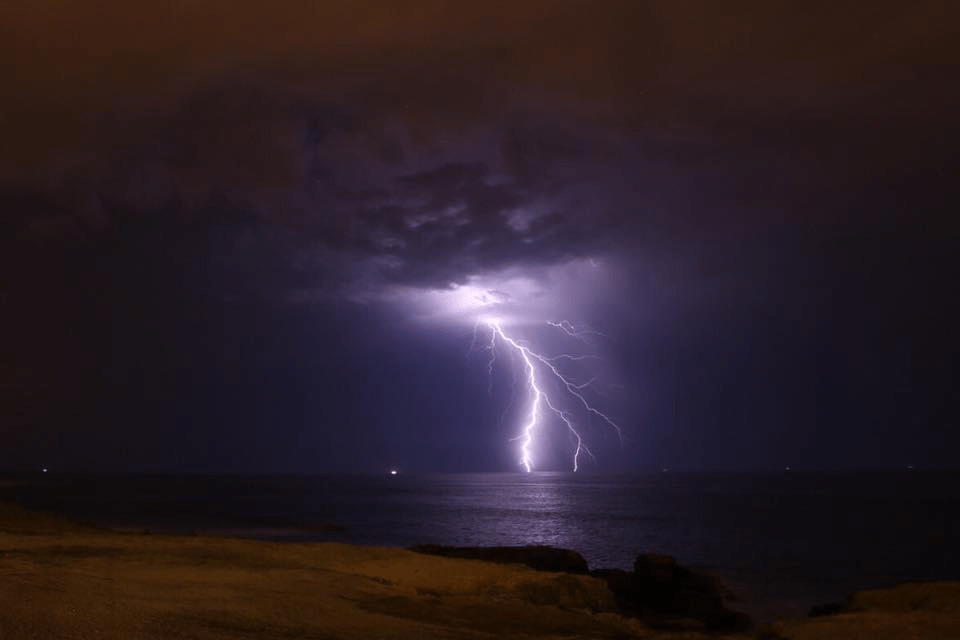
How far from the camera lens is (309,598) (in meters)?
13.4

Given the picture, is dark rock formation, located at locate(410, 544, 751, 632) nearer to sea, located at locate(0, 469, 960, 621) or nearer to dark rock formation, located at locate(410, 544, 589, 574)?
dark rock formation, located at locate(410, 544, 589, 574)

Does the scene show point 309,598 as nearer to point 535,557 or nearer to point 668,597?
point 668,597

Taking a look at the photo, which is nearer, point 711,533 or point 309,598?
A: point 309,598

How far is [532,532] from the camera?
195 ft

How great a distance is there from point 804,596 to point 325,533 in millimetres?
29319

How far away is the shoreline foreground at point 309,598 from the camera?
10547mm

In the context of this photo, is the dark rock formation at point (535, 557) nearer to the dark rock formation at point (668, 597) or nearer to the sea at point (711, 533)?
the dark rock formation at point (668, 597)

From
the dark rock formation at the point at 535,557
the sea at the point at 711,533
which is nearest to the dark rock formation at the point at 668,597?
the dark rock formation at the point at 535,557

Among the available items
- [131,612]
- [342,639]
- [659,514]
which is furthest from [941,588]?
[659,514]

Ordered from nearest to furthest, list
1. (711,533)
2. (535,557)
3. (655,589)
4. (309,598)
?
(309,598)
(655,589)
(535,557)
(711,533)

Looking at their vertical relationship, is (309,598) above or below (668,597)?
above

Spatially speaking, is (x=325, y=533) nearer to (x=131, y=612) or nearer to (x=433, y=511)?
(x=433, y=511)

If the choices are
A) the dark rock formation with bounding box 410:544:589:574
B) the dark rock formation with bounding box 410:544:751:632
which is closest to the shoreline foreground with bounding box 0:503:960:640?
the dark rock formation with bounding box 410:544:751:632

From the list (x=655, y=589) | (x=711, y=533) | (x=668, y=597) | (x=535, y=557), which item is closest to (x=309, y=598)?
(x=668, y=597)
